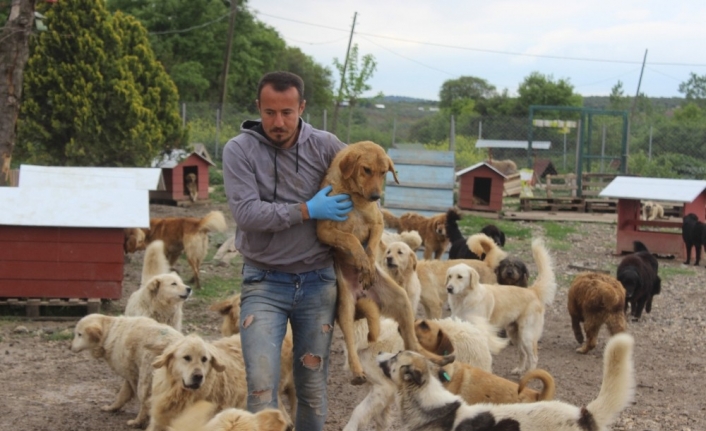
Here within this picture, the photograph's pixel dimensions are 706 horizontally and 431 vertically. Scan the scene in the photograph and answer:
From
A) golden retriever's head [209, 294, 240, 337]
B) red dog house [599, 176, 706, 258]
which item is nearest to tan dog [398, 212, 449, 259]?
red dog house [599, 176, 706, 258]

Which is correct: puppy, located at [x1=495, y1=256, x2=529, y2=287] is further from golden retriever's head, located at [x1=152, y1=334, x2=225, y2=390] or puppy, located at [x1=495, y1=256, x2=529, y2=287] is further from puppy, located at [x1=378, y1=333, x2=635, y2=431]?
golden retriever's head, located at [x1=152, y1=334, x2=225, y2=390]

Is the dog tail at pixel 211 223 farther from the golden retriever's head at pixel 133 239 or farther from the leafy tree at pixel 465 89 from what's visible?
the leafy tree at pixel 465 89

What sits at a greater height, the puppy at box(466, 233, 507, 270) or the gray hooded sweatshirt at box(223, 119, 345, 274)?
the gray hooded sweatshirt at box(223, 119, 345, 274)

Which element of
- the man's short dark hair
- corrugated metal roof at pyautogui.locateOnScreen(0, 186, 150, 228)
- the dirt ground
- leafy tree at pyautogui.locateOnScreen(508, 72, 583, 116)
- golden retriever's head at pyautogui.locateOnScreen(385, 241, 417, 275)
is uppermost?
leafy tree at pyautogui.locateOnScreen(508, 72, 583, 116)

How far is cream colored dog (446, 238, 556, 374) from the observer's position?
345 inches

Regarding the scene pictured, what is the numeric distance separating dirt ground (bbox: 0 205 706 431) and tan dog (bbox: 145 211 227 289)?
557 millimetres

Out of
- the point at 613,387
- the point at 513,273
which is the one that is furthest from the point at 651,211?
the point at 613,387

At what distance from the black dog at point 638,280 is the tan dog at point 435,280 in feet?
5.85

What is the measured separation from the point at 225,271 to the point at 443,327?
7.19 metres

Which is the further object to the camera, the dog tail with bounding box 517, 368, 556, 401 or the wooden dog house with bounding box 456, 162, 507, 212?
the wooden dog house with bounding box 456, 162, 507, 212

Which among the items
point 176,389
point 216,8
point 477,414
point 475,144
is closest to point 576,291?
point 477,414

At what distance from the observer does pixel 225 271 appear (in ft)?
45.1

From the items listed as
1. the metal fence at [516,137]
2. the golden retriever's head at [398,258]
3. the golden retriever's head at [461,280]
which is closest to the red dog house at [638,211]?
the golden retriever's head at [398,258]

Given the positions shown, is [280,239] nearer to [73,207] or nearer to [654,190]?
[73,207]
